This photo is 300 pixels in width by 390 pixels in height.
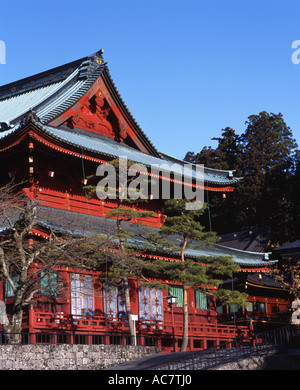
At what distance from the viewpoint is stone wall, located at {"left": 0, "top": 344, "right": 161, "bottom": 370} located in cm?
2177

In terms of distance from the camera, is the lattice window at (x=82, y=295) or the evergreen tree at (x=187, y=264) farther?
the lattice window at (x=82, y=295)

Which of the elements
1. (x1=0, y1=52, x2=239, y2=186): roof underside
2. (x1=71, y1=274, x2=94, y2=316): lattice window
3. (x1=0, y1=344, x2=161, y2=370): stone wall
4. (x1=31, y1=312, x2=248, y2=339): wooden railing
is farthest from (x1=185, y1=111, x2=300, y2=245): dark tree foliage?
(x1=0, y1=344, x2=161, y2=370): stone wall

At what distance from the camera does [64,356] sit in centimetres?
2322

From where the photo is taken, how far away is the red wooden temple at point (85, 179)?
2916cm

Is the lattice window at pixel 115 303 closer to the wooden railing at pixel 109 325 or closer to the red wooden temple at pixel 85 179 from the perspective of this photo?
the red wooden temple at pixel 85 179

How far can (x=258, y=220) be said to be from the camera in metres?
59.5

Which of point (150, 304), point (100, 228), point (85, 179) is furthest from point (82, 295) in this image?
point (85, 179)

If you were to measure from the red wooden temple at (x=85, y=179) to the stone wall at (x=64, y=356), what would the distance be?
40.0 inches

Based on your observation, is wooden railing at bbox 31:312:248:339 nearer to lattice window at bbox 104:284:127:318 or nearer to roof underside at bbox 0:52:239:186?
lattice window at bbox 104:284:127:318

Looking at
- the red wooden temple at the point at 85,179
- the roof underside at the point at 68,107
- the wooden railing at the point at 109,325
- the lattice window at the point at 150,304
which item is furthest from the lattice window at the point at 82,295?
the roof underside at the point at 68,107

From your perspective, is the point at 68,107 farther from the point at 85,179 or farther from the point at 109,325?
the point at 109,325

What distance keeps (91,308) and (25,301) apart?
689cm
